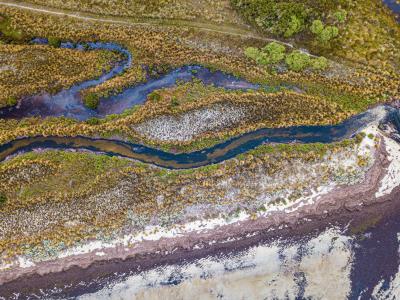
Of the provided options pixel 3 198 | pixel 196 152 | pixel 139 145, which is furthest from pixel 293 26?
pixel 3 198

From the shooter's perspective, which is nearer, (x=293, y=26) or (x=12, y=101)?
(x=293, y=26)

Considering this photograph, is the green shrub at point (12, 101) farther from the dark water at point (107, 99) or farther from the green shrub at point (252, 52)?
the green shrub at point (252, 52)

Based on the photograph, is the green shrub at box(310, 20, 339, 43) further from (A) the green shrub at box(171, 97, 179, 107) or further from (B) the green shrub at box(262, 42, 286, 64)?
(A) the green shrub at box(171, 97, 179, 107)

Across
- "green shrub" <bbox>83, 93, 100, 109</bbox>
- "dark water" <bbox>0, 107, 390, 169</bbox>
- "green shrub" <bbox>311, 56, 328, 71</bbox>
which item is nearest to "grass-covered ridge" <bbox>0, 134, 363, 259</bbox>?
"dark water" <bbox>0, 107, 390, 169</bbox>

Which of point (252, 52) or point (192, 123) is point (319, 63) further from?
point (192, 123)

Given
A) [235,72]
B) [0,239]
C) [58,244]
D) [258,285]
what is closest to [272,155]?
[235,72]

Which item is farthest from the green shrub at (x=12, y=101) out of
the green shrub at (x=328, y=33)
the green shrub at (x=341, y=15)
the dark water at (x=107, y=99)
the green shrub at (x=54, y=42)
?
the green shrub at (x=341, y=15)
